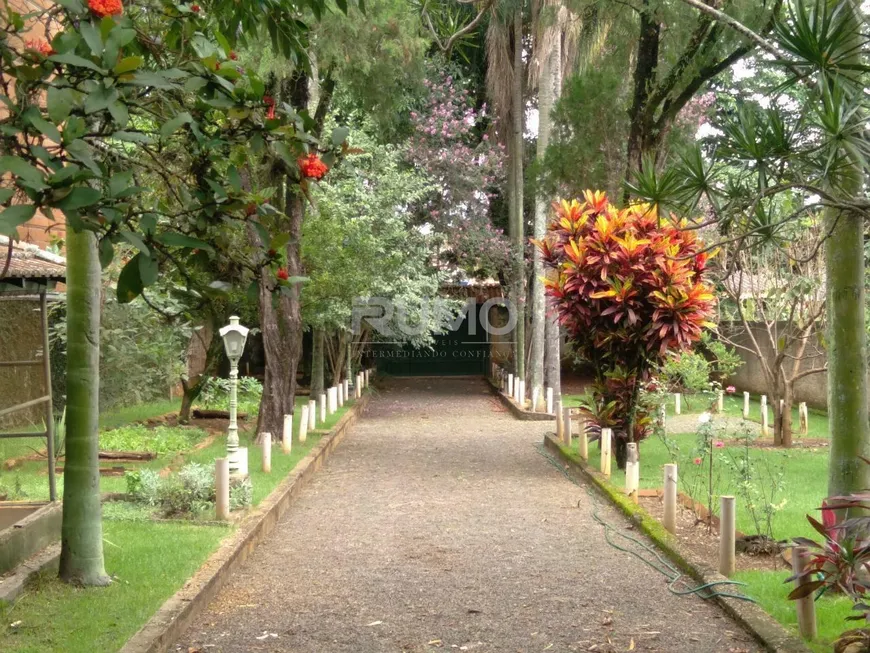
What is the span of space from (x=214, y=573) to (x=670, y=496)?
415 centimetres

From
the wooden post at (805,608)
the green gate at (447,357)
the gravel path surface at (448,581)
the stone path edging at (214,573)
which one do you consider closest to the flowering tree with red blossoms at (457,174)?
the green gate at (447,357)

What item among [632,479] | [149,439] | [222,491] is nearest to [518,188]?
[149,439]

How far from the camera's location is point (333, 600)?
305 inches

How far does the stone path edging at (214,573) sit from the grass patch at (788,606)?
12.4 feet

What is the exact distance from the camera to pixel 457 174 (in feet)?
96.8

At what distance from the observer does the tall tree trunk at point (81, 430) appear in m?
7.32

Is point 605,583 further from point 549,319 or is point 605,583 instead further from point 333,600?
point 549,319

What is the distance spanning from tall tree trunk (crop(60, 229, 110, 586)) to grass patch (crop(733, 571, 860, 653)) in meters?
4.55

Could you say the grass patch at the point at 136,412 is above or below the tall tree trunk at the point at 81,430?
below

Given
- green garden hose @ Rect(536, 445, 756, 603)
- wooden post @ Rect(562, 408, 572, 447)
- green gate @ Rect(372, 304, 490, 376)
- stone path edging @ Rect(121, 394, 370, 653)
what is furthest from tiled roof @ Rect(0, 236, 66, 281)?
green gate @ Rect(372, 304, 490, 376)

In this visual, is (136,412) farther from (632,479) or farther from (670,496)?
(670,496)

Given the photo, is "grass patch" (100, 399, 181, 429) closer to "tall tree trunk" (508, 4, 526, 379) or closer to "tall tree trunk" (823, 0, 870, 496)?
"tall tree trunk" (508, 4, 526, 379)

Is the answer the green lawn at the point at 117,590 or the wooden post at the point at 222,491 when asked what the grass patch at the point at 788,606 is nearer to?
the green lawn at the point at 117,590

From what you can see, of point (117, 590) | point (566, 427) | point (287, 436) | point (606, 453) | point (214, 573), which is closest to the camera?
point (117, 590)
